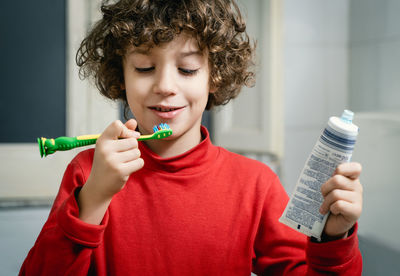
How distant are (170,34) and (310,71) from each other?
1.08m

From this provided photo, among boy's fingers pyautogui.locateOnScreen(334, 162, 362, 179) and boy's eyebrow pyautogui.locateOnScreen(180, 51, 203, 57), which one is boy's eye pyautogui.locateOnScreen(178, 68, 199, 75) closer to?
boy's eyebrow pyautogui.locateOnScreen(180, 51, 203, 57)

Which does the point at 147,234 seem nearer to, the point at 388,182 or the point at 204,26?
the point at 204,26

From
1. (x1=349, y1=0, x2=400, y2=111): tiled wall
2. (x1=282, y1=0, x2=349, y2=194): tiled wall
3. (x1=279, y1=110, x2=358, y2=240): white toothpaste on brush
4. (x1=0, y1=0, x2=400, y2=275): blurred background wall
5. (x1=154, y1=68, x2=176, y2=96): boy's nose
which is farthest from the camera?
(x1=282, y1=0, x2=349, y2=194): tiled wall

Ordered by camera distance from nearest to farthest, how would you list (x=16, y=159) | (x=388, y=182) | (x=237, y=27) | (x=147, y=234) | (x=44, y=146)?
(x=44, y=146) → (x=147, y=234) → (x=237, y=27) → (x=388, y=182) → (x=16, y=159)

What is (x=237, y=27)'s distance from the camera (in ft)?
2.66

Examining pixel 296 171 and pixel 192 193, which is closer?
pixel 192 193

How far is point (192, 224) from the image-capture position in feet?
2.28

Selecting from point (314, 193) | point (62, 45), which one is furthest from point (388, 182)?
point (62, 45)

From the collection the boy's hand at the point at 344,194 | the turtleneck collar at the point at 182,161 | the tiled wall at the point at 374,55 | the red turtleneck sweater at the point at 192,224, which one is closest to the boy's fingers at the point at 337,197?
the boy's hand at the point at 344,194

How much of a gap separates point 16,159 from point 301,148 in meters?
1.10

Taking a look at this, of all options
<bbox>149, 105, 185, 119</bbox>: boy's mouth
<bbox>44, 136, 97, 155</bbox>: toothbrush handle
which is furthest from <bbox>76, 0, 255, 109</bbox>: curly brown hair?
<bbox>44, 136, 97, 155</bbox>: toothbrush handle

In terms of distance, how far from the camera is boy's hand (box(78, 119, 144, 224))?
0.55 m

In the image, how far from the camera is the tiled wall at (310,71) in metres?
1.59

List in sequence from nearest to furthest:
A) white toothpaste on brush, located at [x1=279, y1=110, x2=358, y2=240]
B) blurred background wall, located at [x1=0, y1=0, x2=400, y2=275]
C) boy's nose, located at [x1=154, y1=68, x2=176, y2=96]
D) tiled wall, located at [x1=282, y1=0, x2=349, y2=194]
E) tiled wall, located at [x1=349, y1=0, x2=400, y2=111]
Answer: white toothpaste on brush, located at [x1=279, y1=110, x2=358, y2=240] < boy's nose, located at [x1=154, y1=68, x2=176, y2=96] < blurred background wall, located at [x1=0, y1=0, x2=400, y2=275] < tiled wall, located at [x1=349, y1=0, x2=400, y2=111] < tiled wall, located at [x1=282, y1=0, x2=349, y2=194]
